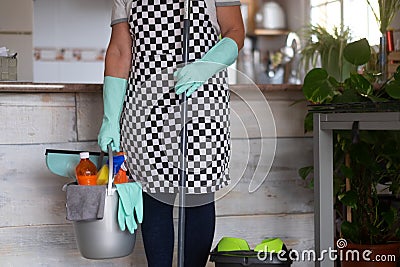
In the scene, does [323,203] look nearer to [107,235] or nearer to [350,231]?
[350,231]

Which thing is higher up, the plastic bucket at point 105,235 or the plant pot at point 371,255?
the plastic bucket at point 105,235

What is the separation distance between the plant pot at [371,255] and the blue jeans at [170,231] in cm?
54

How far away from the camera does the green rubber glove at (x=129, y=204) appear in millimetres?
2199

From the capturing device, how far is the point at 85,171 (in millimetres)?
2242

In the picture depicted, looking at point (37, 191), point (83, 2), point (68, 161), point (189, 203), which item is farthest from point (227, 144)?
point (83, 2)

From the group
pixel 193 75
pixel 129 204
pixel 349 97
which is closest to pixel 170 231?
pixel 129 204

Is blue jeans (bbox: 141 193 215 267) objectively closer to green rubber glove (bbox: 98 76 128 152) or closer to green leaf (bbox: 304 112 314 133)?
green rubber glove (bbox: 98 76 128 152)

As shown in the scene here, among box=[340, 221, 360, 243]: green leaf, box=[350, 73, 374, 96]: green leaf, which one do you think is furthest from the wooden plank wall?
box=[350, 73, 374, 96]: green leaf

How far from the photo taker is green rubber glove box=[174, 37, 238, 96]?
209 cm

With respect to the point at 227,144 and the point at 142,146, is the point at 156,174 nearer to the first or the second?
the point at 142,146

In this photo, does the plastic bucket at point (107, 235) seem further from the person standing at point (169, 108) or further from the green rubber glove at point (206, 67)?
the green rubber glove at point (206, 67)

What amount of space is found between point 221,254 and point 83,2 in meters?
3.01

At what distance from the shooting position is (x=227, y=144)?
223cm

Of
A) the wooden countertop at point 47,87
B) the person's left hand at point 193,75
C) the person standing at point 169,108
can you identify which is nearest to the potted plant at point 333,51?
the wooden countertop at point 47,87
